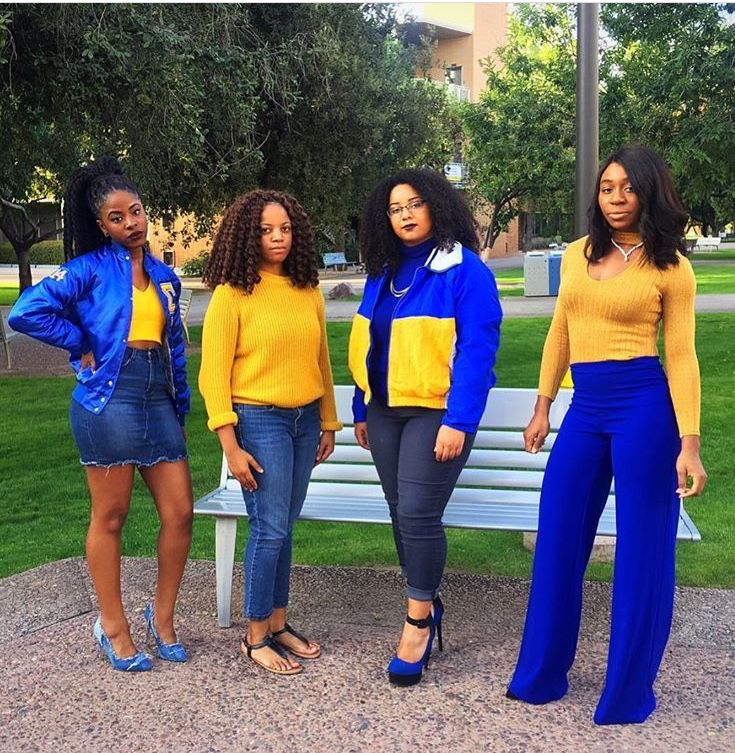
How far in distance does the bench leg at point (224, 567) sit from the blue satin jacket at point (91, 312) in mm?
930

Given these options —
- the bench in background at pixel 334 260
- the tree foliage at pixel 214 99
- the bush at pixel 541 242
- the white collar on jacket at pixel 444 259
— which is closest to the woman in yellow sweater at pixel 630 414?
the white collar on jacket at pixel 444 259

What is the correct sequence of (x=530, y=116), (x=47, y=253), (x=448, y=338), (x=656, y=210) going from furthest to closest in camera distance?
(x=47, y=253), (x=530, y=116), (x=448, y=338), (x=656, y=210)

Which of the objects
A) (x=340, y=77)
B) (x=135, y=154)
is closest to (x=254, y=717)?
(x=135, y=154)

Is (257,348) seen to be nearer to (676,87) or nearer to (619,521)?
(619,521)

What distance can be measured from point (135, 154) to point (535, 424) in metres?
6.52

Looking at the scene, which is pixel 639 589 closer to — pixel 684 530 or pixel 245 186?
pixel 684 530

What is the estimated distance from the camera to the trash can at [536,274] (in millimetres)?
20422

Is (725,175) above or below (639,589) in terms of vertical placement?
above

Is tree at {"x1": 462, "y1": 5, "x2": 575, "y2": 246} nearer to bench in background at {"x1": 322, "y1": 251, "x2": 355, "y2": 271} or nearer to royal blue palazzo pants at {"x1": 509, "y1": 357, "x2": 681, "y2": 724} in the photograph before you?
bench in background at {"x1": 322, "y1": 251, "x2": 355, "y2": 271}

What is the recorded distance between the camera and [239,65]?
9.39m

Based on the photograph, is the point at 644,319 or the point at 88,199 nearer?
the point at 644,319

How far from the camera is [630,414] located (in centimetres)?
287

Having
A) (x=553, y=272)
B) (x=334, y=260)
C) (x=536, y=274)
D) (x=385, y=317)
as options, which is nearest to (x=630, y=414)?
(x=385, y=317)

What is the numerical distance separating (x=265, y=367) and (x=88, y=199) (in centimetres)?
88
